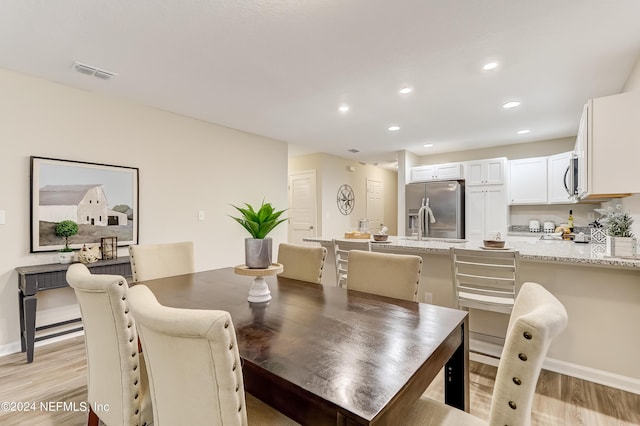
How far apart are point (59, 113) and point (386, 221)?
6826mm

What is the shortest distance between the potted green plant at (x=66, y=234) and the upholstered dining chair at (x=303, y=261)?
2046mm

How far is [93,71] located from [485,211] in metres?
5.47

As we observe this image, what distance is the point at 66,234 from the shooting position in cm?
288

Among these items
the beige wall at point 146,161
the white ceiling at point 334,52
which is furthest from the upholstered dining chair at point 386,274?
the beige wall at point 146,161

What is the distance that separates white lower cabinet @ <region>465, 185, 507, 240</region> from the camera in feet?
16.4

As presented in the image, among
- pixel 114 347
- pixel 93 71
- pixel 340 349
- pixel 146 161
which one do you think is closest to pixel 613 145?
pixel 340 349

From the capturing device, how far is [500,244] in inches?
94.8

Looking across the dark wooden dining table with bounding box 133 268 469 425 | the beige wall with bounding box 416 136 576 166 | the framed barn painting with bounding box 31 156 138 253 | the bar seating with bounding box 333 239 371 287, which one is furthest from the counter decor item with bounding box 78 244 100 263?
the beige wall with bounding box 416 136 576 166

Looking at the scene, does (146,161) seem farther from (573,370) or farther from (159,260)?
(573,370)

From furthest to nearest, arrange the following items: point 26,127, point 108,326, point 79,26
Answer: point 26,127
point 79,26
point 108,326

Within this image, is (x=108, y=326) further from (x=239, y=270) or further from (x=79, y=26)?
(x=79, y=26)

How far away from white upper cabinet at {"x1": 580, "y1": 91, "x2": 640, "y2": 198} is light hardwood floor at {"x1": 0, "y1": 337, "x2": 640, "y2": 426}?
1.36m

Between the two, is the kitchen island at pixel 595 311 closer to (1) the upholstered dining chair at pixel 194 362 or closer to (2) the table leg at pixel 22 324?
(1) the upholstered dining chair at pixel 194 362

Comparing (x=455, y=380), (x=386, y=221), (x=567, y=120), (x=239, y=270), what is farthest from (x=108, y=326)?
(x=386, y=221)
